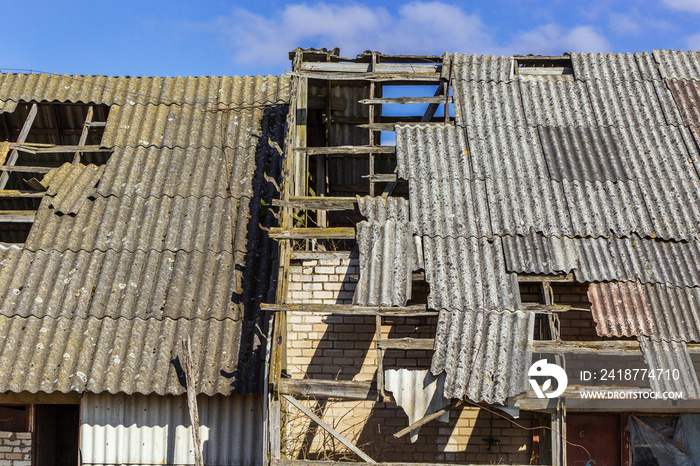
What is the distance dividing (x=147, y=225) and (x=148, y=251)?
1.34ft

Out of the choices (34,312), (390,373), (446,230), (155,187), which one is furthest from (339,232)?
(34,312)

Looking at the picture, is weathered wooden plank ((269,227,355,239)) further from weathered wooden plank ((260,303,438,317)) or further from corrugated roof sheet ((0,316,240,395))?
corrugated roof sheet ((0,316,240,395))

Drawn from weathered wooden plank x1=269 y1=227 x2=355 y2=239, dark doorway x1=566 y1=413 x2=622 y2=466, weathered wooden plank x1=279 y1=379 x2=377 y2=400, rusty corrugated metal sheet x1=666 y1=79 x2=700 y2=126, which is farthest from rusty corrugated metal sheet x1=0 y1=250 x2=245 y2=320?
rusty corrugated metal sheet x1=666 y1=79 x2=700 y2=126

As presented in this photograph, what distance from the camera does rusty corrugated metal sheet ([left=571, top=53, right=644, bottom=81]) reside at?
9188mm

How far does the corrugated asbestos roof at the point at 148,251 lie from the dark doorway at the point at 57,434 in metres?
1.35

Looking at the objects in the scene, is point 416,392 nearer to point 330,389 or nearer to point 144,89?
point 330,389

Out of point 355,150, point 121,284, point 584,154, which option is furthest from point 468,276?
point 121,284

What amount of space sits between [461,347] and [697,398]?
2304 mm

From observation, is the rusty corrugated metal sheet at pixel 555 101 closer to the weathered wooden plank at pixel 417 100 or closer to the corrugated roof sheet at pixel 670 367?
the weathered wooden plank at pixel 417 100

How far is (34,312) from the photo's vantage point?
7148 mm

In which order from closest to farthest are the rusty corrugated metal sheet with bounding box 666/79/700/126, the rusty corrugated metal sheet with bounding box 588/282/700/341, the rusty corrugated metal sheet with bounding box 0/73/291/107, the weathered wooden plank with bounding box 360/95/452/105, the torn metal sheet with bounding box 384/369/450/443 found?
1. the torn metal sheet with bounding box 384/369/450/443
2. the rusty corrugated metal sheet with bounding box 588/282/700/341
3. the rusty corrugated metal sheet with bounding box 666/79/700/126
4. the weathered wooden plank with bounding box 360/95/452/105
5. the rusty corrugated metal sheet with bounding box 0/73/291/107

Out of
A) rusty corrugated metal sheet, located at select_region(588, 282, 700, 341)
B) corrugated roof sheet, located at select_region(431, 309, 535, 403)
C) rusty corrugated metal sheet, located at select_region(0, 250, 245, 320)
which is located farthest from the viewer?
A: rusty corrugated metal sheet, located at select_region(0, 250, 245, 320)

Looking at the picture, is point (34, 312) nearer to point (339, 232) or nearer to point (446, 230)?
point (339, 232)

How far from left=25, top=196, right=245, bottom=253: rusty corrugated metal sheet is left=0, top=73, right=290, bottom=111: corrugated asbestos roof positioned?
2.17 meters
